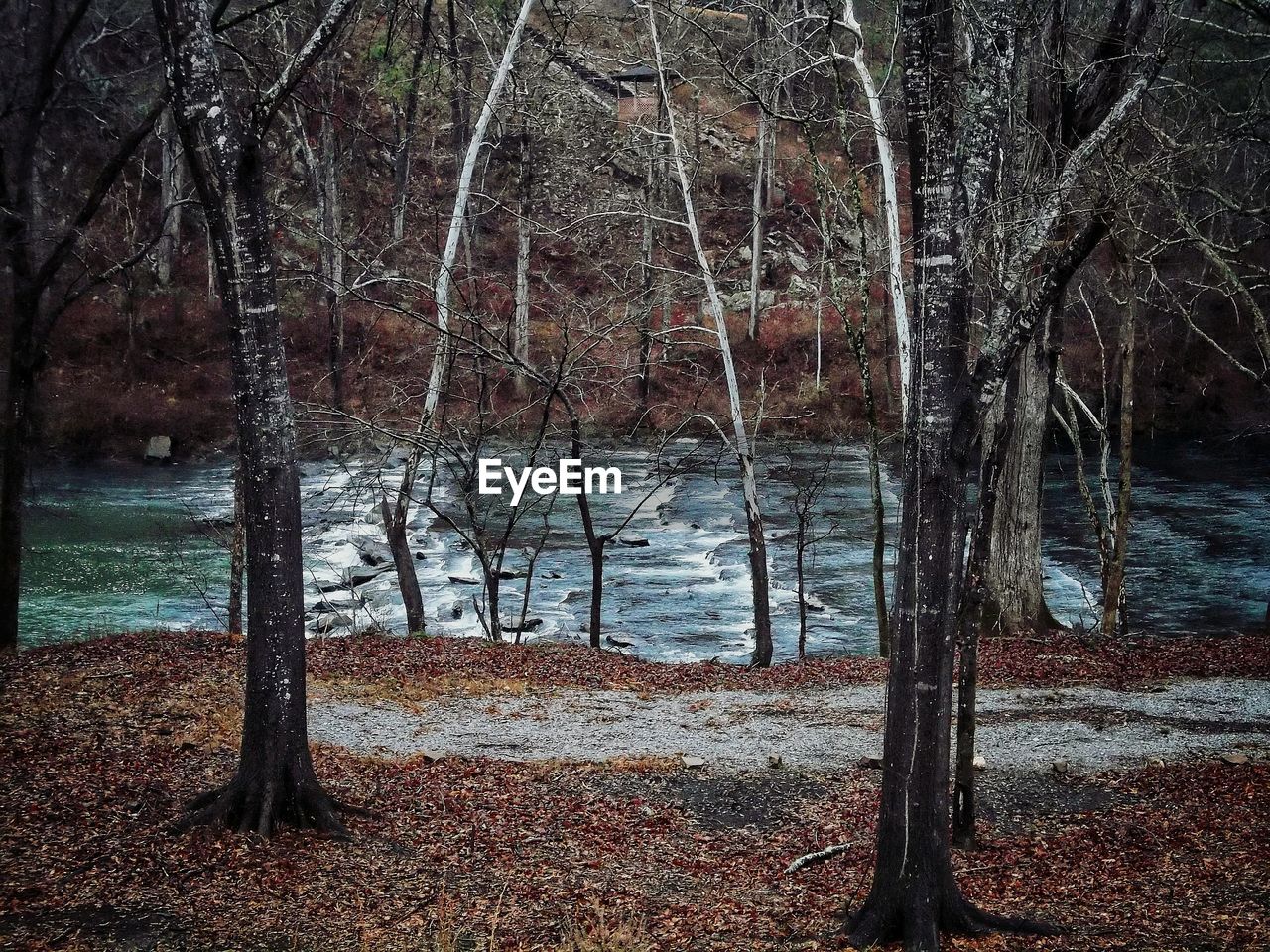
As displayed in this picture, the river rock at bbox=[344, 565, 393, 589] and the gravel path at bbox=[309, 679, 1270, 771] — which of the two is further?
the river rock at bbox=[344, 565, 393, 589]

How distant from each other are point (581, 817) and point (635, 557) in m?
15.6

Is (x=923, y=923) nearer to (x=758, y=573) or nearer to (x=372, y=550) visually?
(x=758, y=573)

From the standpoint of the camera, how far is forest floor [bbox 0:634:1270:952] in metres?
5.76

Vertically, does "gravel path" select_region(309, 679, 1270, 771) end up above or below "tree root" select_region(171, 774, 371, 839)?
below

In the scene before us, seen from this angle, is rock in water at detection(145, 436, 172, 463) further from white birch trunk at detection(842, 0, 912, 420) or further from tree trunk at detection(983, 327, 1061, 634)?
tree trunk at detection(983, 327, 1061, 634)

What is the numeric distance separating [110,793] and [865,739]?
672cm

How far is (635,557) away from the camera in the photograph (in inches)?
924

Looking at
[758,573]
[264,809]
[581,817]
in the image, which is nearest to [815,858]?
[581,817]

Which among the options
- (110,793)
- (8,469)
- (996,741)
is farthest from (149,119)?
(996,741)

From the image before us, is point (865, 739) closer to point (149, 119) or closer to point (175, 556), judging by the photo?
point (149, 119)

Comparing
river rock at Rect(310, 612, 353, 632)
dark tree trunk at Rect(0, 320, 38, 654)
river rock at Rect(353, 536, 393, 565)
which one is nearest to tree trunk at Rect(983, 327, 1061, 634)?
river rock at Rect(310, 612, 353, 632)

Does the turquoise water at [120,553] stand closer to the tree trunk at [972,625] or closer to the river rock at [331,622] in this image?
the river rock at [331,622]

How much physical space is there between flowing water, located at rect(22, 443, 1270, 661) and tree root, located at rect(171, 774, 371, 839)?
7.82 metres

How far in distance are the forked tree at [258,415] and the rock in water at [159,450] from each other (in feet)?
89.2
